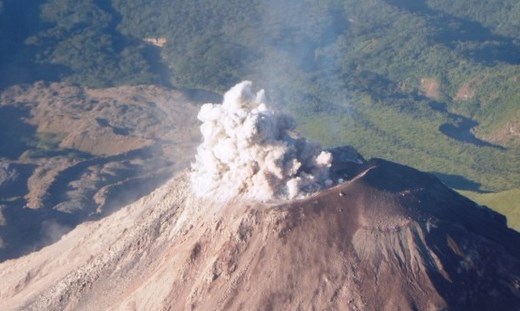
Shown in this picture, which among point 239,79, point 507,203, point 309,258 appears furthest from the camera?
point 239,79

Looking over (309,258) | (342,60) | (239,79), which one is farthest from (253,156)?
(342,60)

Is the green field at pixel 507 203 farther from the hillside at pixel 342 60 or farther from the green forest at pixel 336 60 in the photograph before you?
the hillside at pixel 342 60

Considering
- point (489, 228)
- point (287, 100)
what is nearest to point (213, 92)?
point (287, 100)

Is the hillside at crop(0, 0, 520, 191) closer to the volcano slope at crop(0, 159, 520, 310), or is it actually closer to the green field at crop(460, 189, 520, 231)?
the green field at crop(460, 189, 520, 231)

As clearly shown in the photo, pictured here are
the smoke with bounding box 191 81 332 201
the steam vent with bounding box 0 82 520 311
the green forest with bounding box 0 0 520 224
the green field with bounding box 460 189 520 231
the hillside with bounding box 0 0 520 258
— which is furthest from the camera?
the green forest with bounding box 0 0 520 224

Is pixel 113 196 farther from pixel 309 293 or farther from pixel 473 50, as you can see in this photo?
pixel 473 50

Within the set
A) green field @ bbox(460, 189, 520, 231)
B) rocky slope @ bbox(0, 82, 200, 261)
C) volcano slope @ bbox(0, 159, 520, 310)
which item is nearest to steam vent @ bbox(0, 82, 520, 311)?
volcano slope @ bbox(0, 159, 520, 310)

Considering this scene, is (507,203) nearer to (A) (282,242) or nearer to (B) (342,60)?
(A) (282,242)
